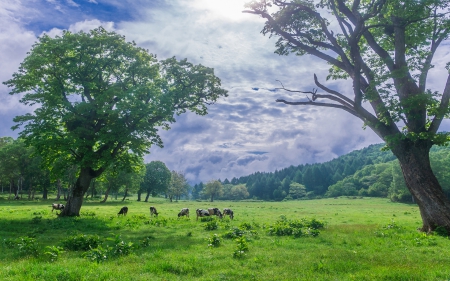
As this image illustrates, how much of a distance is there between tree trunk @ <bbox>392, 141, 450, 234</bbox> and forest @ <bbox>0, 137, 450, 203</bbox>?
2215 mm

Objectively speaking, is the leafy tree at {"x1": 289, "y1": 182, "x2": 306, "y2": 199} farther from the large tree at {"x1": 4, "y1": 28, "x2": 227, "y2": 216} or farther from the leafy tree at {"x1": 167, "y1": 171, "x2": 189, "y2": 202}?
the large tree at {"x1": 4, "y1": 28, "x2": 227, "y2": 216}

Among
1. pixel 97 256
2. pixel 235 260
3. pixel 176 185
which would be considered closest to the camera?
pixel 97 256

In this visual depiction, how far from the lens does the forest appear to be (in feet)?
213

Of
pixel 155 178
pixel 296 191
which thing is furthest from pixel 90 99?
pixel 296 191

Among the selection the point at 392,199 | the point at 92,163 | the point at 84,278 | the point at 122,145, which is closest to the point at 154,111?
the point at 122,145

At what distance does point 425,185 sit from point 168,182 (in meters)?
92.7

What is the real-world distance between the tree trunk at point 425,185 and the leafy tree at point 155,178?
294 ft

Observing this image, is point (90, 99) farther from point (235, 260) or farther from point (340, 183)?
point (340, 183)

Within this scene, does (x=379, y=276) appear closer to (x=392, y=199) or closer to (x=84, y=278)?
(x=84, y=278)

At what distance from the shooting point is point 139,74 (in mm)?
30031

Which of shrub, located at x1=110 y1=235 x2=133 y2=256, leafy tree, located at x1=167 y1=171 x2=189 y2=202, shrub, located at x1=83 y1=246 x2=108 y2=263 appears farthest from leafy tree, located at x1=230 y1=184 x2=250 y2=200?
shrub, located at x1=83 y1=246 x2=108 y2=263

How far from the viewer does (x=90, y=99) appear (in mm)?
29250

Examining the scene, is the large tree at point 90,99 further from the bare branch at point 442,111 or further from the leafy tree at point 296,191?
the leafy tree at point 296,191

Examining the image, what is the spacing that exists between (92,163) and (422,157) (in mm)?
26396
